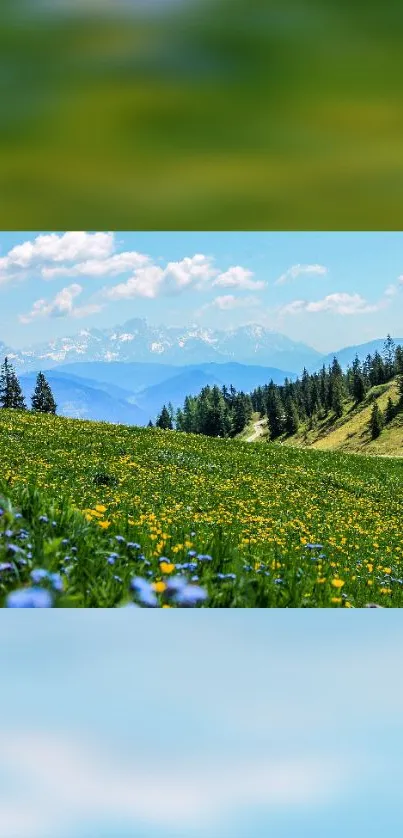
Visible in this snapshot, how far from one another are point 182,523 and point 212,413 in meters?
71.7

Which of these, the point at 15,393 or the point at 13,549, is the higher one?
the point at 15,393

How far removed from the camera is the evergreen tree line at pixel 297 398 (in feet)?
268

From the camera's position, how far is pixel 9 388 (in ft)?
176

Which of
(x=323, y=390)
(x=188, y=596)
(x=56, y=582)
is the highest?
(x=323, y=390)

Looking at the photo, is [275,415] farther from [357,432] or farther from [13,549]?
[13,549]

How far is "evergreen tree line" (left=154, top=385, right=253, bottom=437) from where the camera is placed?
7719 centimetres

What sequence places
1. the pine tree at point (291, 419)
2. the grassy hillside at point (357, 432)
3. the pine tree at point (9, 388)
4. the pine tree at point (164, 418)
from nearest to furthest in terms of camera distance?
the pine tree at point (9, 388) < the grassy hillside at point (357, 432) < the pine tree at point (164, 418) < the pine tree at point (291, 419)

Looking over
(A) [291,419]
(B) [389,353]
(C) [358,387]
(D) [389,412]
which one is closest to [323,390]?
(C) [358,387]

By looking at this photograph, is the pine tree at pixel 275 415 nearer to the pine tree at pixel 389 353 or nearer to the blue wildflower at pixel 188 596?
the pine tree at pixel 389 353

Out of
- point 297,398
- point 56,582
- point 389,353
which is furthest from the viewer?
point 389,353
